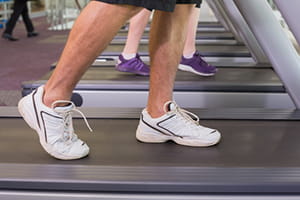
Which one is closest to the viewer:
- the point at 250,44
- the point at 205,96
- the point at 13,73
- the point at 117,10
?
the point at 117,10

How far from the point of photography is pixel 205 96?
2.26 m

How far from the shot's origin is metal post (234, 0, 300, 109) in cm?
184

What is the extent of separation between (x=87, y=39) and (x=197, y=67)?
4.95ft

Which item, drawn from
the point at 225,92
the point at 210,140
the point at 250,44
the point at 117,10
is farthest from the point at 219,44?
the point at 117,10

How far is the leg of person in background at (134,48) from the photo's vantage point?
2479mm

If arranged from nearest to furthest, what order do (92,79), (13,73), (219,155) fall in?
(219,155) < (92,79) < (13,73)

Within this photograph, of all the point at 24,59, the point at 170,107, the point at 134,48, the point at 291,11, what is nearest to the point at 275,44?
the point at 291,11

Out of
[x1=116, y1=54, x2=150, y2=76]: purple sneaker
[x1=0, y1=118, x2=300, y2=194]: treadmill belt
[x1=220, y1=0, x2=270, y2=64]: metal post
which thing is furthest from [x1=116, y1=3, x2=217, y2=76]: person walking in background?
[x1=0, y1=118, x2=300, y2=194]: treadmill belt

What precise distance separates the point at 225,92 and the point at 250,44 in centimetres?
89

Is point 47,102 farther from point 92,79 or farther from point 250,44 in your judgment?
point 250,44

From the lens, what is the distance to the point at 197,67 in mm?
2557

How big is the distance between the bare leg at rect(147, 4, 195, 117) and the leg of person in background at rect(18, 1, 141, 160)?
0.23 m

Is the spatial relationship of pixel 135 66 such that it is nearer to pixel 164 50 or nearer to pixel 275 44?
pixel 275 44

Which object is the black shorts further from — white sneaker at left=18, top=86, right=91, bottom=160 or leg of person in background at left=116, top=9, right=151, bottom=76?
leg of person in background at left=116, top=9, right=151, bottom=76
